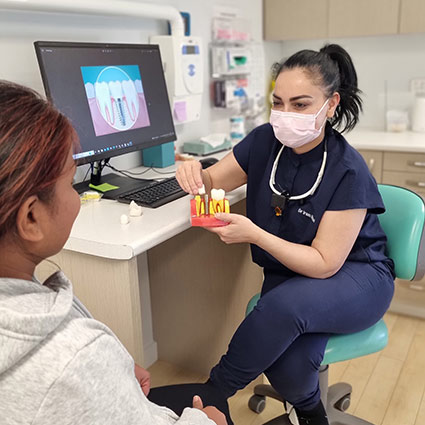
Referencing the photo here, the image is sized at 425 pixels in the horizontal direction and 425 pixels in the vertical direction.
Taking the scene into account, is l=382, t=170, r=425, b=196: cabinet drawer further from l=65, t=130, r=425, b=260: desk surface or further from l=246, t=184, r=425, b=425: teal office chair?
l=65, t=130, r=425, b=260: desk surface

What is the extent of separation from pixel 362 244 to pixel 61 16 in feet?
4.04

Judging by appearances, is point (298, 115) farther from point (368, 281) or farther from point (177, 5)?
point (177, 5)

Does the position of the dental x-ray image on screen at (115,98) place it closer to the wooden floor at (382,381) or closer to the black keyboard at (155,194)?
the black keyboard at (155,194)

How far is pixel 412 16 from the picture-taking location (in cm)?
266

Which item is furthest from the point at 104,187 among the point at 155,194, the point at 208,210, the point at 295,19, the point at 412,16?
the point at 412,16

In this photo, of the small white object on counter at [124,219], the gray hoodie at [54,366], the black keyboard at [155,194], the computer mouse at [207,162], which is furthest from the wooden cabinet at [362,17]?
the gray hoodie at [54,366]

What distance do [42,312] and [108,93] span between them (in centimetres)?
→ 117

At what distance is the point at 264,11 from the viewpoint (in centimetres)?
301

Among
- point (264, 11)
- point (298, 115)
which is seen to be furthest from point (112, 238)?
point (264, 11)

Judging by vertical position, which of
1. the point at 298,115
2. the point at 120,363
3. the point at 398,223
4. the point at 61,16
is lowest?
the point at 398,223

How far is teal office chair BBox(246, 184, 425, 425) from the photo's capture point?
1.37 meters

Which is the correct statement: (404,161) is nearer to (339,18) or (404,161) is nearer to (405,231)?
(339,18)

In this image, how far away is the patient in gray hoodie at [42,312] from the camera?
0.62 meters

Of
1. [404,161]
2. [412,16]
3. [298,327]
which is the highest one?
[412,16]
